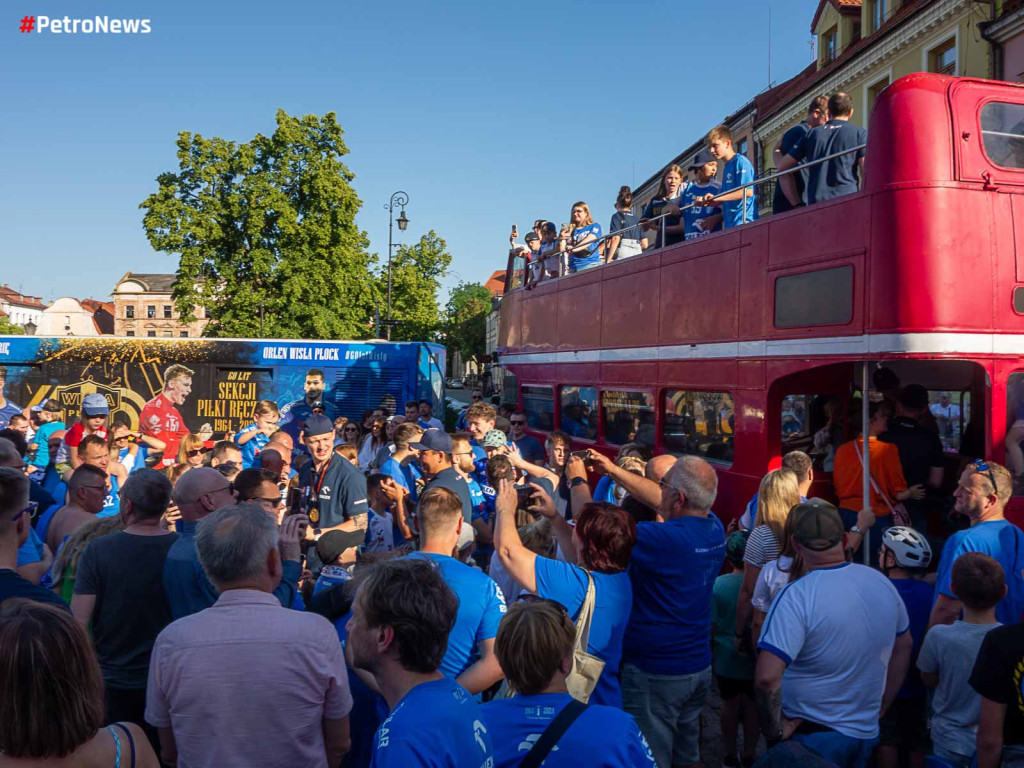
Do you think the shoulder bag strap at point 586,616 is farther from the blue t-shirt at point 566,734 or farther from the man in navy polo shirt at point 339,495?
the man in navy polo shirt at point 339,495

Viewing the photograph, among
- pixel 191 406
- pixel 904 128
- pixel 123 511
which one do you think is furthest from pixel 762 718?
pixel 191 406

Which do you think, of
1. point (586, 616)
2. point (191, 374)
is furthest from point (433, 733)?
point (191, 374)

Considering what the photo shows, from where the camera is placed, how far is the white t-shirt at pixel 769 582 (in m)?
4.46

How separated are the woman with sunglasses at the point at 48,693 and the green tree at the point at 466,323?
214ft

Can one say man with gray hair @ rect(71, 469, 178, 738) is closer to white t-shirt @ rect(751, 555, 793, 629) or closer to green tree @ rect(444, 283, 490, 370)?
white t-shirt @ rect(751, 555, 793, 629)

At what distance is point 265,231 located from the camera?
3089 cm

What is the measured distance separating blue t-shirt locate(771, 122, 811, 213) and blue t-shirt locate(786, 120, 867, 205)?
4.7 inches

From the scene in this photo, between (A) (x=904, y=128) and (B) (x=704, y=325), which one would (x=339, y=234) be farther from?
(A) (x=904, y=128)

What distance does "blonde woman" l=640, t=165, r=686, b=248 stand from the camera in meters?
8.76

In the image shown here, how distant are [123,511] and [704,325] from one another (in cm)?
573

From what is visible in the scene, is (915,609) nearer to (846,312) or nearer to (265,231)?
(846,312)

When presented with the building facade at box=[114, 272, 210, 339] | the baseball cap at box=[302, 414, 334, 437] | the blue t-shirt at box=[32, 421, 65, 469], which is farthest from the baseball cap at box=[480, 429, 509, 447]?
the building facade at box=[114, 272, 210, 339]

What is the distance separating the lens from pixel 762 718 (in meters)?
4.69

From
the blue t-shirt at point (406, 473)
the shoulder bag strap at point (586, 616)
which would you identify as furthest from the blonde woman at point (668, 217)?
the shoulder bag strap at point (586, 616)
